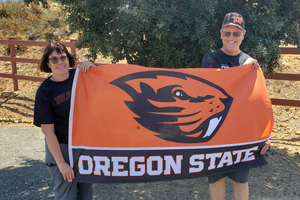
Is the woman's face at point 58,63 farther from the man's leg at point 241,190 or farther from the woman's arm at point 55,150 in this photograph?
the man's leg at point 241,190

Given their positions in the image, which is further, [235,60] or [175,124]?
[235,60]

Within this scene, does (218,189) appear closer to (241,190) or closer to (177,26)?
(241,190)

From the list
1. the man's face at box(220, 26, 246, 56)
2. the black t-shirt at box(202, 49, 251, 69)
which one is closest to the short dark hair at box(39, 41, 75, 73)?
the black t-shirt at box(202, 49, 251, 69)

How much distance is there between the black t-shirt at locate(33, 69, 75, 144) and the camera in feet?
8.04

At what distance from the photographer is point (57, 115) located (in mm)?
2586

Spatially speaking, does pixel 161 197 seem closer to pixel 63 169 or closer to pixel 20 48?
pixel 63 169

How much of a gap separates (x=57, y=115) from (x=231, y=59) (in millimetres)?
2022

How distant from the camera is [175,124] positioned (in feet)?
9.21

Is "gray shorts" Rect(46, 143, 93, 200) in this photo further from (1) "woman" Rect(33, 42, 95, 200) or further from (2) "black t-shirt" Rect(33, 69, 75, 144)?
(2) "black t-shirt" Rect(33, 69, 75, 144)

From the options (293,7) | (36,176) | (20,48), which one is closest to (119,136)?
(36,176)

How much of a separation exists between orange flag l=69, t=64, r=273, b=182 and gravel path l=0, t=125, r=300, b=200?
135 cm

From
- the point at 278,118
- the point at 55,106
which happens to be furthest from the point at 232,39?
the point at 278,118

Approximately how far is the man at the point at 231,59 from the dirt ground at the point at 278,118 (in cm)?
151

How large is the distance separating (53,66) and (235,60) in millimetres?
2017
